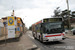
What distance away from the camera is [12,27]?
49.6ft

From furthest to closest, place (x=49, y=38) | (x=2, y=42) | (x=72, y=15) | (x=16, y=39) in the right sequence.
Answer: (x=72, y=15), (x=16, y=39), (x=2, y=42), (x=49, y=38)

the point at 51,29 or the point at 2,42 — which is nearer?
the point at 51,29

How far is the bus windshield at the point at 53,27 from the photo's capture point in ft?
34.8

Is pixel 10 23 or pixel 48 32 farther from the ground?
pixel 10 23

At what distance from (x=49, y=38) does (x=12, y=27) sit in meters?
6.83

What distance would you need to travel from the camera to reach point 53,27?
34.9 feet

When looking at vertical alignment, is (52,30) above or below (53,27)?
below

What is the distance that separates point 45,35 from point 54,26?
1.33 meters

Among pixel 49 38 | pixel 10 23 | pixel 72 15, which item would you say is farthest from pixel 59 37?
pixel 72 15

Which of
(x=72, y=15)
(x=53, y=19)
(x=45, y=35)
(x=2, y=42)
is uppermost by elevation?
(x=72, y=15)

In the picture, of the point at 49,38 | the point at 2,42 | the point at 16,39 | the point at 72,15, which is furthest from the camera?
the point at 72,15

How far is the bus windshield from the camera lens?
34.8ft

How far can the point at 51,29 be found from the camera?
34.8 feet

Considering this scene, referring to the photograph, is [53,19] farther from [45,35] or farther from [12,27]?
[12,27]
